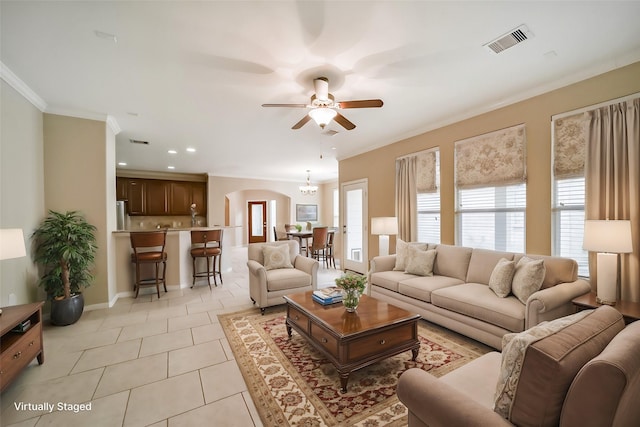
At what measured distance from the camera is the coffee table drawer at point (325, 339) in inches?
84.4

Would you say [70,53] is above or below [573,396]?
above

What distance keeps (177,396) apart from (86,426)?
0.52 m

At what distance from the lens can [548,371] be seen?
934 millimetres

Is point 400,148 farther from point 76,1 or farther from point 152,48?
point 76,1

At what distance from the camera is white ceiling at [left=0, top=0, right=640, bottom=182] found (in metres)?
1.88

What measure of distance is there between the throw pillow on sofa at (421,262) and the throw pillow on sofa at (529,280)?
1.10 metres

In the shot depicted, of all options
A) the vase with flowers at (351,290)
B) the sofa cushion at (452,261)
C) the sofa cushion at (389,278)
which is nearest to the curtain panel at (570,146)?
the sofa cushion at (452,261)

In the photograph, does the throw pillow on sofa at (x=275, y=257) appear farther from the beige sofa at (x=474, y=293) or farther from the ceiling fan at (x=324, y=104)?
the ceiling fan at (x=324, y=104)

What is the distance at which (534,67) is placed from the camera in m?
2.65

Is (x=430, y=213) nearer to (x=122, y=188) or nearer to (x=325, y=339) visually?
(x=325, y=339)

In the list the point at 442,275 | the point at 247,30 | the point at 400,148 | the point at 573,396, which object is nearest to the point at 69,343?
the point at 247,30

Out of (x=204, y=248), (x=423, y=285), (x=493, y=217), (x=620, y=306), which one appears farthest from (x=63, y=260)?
(x=620, y=306)

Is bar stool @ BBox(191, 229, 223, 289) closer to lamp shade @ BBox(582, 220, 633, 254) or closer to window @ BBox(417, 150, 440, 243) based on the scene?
window @ BBox(417, 150, 440, 243)

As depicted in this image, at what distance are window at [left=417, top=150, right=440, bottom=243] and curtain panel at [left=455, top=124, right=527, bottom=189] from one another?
36 centimetres
